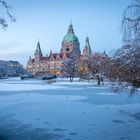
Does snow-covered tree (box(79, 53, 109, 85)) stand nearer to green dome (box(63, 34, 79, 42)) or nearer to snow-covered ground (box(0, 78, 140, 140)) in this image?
snow-covered ground (box(0, 78, 140, 140))

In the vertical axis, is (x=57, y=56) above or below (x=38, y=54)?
below

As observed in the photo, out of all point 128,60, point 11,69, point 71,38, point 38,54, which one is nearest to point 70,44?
point 71,38

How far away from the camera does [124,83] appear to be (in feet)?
56.0

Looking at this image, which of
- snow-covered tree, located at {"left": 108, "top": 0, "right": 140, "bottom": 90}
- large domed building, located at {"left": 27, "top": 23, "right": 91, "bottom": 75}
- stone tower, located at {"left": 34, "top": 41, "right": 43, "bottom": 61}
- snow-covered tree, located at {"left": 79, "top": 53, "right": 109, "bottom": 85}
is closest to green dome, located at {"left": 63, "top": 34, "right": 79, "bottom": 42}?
large domed building, located at {"left": 27, "top": 23, "right": 91, "bottom": 75}

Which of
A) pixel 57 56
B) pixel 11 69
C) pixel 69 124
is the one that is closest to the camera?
pixel 69 124

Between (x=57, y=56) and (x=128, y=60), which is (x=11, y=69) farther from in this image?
(x=128, y=60)

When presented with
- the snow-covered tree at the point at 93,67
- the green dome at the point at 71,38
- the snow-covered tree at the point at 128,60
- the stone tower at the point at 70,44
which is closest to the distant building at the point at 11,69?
the stone tower at the point at 70,44

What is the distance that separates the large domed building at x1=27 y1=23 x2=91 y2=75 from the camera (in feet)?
489

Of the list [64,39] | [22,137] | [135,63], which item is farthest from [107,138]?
[64,39]

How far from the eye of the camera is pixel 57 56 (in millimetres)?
154000

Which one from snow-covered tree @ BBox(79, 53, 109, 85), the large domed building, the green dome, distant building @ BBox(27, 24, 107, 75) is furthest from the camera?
the green dome

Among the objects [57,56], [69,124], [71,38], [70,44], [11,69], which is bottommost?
[69,124]

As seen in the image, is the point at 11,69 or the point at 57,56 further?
the point at 11,69

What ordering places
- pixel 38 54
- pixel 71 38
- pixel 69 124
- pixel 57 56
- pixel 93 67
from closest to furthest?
pixel 69 124, pixel 93 67, pixel 71 38, pixel 57 56, pixel 38 54
